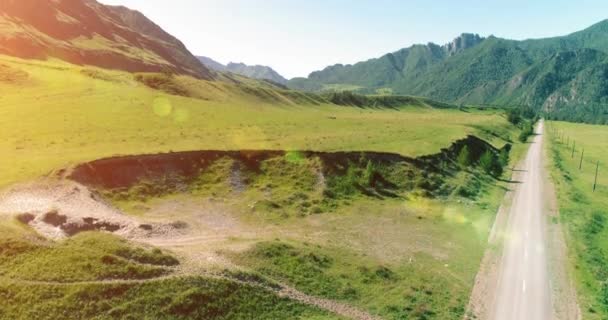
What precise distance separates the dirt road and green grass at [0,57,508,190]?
24.1m

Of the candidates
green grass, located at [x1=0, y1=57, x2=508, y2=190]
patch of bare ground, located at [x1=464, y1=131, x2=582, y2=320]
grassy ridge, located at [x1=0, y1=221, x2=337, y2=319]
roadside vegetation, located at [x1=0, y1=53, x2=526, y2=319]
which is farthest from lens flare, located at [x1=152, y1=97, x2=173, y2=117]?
patch of bare ground, located at [x1=464, y1=131, x2=582, y2=320]

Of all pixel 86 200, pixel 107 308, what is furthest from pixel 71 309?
pixel 86 200

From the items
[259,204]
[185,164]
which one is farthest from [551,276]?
[185,164]

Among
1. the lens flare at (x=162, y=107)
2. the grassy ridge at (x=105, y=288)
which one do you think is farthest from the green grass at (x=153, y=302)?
the lens flare at (x=162, y=107)

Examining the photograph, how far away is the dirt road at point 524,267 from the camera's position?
40.1m

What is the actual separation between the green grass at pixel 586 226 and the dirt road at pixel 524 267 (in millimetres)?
3330

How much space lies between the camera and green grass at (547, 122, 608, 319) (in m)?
44.0

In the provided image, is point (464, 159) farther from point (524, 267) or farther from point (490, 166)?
point (524, 267)

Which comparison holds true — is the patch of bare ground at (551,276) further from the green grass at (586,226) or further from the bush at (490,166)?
the bush at (490,166)

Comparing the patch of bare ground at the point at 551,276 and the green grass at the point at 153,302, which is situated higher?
the green grass at the point at 153,302

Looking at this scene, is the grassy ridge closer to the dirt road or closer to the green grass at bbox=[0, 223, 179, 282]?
the green grass at bbox=[0, 223, 179, 282]

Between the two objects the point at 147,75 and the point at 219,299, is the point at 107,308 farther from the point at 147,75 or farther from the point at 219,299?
the point at 147,75

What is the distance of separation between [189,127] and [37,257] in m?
60.3

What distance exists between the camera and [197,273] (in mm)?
35531
